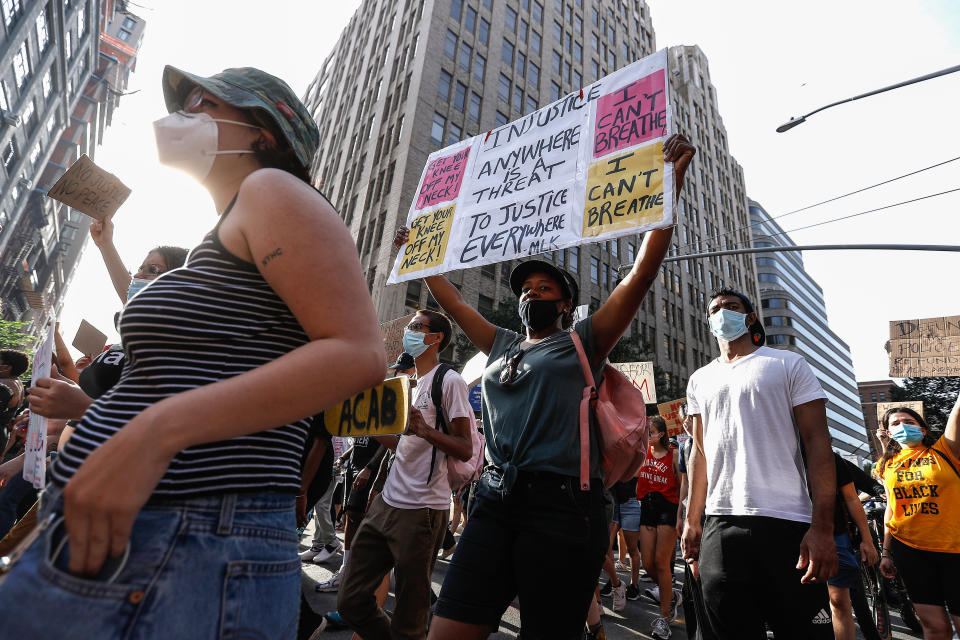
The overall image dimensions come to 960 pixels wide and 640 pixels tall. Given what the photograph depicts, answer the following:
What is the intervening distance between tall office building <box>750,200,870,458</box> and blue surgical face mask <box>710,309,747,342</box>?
7728 centimetres

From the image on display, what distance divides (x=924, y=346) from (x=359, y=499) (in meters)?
7.19

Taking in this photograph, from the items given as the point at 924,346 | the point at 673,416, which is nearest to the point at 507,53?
the point at 673,416

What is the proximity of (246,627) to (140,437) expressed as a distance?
1.24ft

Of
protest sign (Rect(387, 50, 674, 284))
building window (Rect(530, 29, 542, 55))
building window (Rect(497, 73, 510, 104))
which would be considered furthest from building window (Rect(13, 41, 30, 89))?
protest sign (Rect(387, 50, 674, 284))

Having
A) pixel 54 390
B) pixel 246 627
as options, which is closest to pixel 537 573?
pixel 246 627

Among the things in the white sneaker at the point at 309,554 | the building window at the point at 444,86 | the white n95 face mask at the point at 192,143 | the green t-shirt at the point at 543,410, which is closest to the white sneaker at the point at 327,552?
the white sneaker at the point at 309,554

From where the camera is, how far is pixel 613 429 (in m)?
2.29

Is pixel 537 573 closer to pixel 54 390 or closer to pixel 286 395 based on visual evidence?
pixel 286 395

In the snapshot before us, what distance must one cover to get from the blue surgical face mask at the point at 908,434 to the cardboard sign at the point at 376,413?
4.54m

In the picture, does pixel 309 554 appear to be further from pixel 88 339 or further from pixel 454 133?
pixel 454 133

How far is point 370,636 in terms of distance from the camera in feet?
9.78

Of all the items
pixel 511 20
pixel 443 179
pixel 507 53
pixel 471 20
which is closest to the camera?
pixel 443 179

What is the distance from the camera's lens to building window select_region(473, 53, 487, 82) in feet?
107

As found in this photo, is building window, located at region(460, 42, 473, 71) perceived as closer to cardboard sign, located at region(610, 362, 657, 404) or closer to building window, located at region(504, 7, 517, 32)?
building window, located at region(504, 7, 517, 32)
